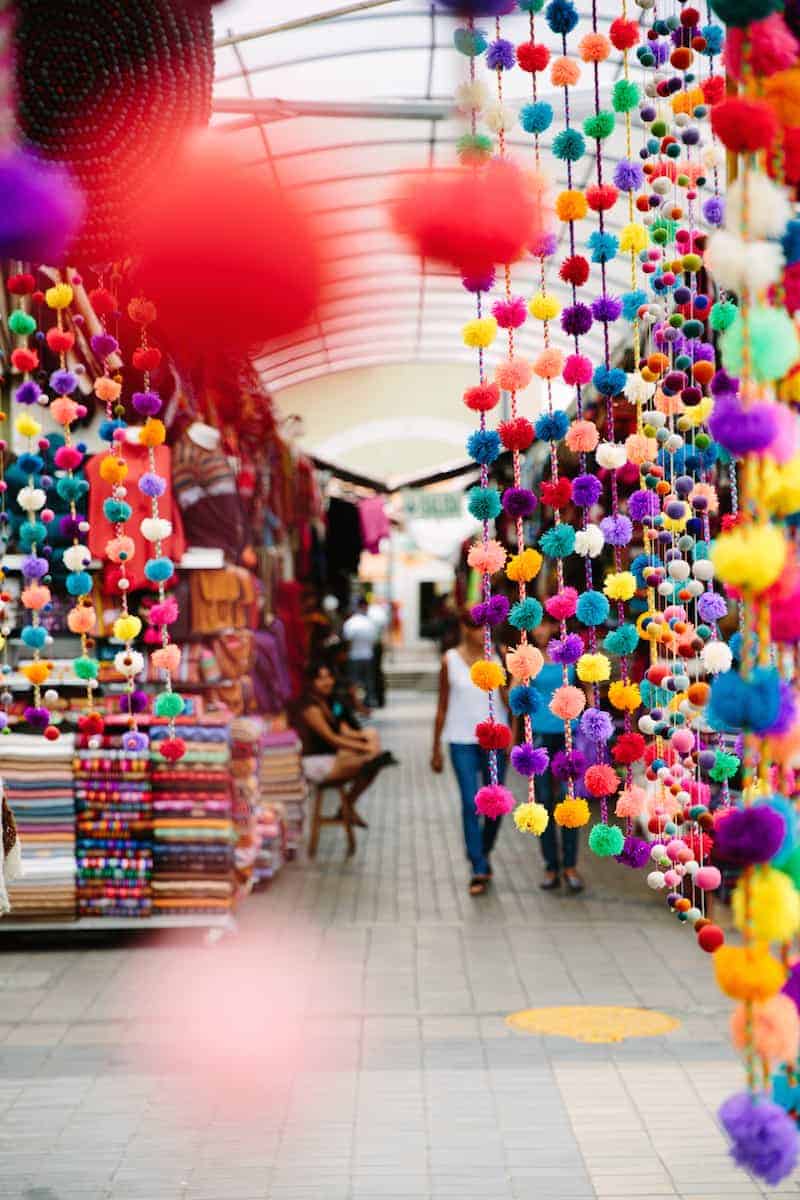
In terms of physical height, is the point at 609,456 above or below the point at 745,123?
below

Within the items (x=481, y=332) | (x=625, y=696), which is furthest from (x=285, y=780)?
(x=481, y=332)

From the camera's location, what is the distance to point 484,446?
8.95ft

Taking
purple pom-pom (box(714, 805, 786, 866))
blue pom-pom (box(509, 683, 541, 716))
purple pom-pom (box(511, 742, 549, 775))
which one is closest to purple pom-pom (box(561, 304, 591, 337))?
blue pom-pom (box(509, 683, 541, 716))

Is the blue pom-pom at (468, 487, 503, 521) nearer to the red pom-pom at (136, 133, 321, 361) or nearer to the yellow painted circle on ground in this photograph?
the red pom-pom at (136, 133, 321, 361)

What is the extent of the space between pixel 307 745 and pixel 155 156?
8.77 m

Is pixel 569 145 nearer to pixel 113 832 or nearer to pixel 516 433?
pixel 516 433

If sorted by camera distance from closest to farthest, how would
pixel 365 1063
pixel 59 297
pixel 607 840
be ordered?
pixel 607 840, pixel 59 297, pixel 365 1063

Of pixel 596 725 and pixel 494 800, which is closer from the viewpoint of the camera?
pixel 494 800

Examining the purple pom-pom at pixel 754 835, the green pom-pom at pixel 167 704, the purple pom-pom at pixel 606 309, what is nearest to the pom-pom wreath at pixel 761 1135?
the purple pom-pom at pixel 754 835

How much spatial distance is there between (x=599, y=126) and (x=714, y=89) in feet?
0.76

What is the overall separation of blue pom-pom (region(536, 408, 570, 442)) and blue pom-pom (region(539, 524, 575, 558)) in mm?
176

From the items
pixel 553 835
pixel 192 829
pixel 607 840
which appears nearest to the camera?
pixel 607 840

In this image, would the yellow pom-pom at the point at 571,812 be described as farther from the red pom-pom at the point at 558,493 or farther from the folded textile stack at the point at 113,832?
the folded textile stack at the point at 113,832

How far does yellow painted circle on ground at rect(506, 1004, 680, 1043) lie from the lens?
5332 millimetres
